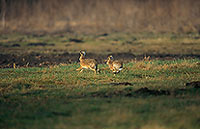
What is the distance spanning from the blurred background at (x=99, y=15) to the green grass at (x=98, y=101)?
156 feet

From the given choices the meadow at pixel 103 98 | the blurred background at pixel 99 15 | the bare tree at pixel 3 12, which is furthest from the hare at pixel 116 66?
the bare tree at pixel 3 12

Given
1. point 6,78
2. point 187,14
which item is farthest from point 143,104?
point 187,14

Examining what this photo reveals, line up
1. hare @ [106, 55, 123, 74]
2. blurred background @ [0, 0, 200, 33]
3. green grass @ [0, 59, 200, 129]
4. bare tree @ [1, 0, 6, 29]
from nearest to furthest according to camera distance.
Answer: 1. green grass @ [0, 59, 200, 129]
2. hare @ [106, 55, 123, 74]
3. blurred background @ [0, 0, 200, 33]
4. bare tree @ [1, 0, 6, 29]

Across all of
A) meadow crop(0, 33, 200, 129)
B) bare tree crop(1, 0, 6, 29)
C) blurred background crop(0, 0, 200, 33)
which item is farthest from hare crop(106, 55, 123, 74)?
bare tree crop(1, 0, 6, 29)

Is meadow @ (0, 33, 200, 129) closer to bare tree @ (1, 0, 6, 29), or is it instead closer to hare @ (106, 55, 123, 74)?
hare @ (106, 55, 123, 74)

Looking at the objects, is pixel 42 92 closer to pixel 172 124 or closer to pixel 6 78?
pixel 6 78

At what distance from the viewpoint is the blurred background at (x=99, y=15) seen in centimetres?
6669

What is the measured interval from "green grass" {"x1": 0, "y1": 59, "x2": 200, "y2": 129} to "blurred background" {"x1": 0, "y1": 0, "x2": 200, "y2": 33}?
156 feet

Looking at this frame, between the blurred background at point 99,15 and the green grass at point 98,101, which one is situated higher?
the blurred background at point 99,15

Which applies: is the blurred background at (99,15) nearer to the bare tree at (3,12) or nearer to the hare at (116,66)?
the bare tree at (3,12)

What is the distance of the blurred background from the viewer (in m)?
66.7

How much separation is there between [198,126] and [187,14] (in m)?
67.0

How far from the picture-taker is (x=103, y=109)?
1073 centimetres

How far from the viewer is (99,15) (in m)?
74.6
